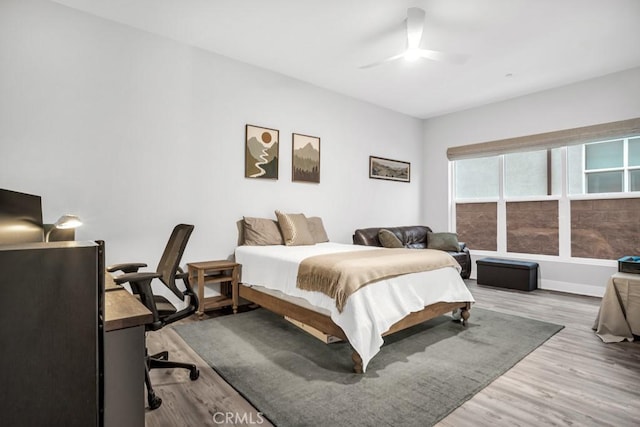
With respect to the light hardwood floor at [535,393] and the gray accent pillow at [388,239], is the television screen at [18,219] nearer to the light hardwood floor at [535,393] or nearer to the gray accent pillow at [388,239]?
the light hardwood floor at [535,393]

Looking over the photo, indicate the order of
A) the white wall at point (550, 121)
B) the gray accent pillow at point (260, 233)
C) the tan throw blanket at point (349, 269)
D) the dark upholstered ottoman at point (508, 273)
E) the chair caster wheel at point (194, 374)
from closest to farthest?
1. the chair caster wheel at point (194, 374)
2. the tan throw blanket at point (349, 269)
3. the gray accent pillow at point (260, 233)
4. the white wall at point (550, 121)
5. the dark upholstered ottoman at point (508, 273)

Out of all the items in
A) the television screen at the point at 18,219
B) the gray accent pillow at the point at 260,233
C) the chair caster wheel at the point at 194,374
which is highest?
the television screen at the point at 18,219

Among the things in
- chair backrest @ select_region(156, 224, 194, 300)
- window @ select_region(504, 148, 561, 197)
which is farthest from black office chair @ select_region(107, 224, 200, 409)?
window @ select_region(504, 148, 561, 197)

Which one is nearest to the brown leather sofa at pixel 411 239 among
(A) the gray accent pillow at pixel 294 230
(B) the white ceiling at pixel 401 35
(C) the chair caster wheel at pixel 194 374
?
(A) the gray accent pillow at pixel 294 230

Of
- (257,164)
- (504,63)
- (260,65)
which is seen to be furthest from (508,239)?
(260,65)

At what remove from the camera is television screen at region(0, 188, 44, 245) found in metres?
1.42

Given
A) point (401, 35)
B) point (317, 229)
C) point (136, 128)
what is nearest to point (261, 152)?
point (317, 229)

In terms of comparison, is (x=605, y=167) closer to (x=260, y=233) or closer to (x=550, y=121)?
(x=550, y=121)

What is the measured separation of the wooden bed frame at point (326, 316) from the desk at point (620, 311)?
1.15m

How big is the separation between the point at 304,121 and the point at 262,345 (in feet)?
10.1

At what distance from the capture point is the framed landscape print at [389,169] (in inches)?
220

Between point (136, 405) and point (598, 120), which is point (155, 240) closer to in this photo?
point (136, 405)

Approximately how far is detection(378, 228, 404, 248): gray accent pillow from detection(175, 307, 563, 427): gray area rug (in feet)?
5.00

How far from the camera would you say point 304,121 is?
15.1 ft
